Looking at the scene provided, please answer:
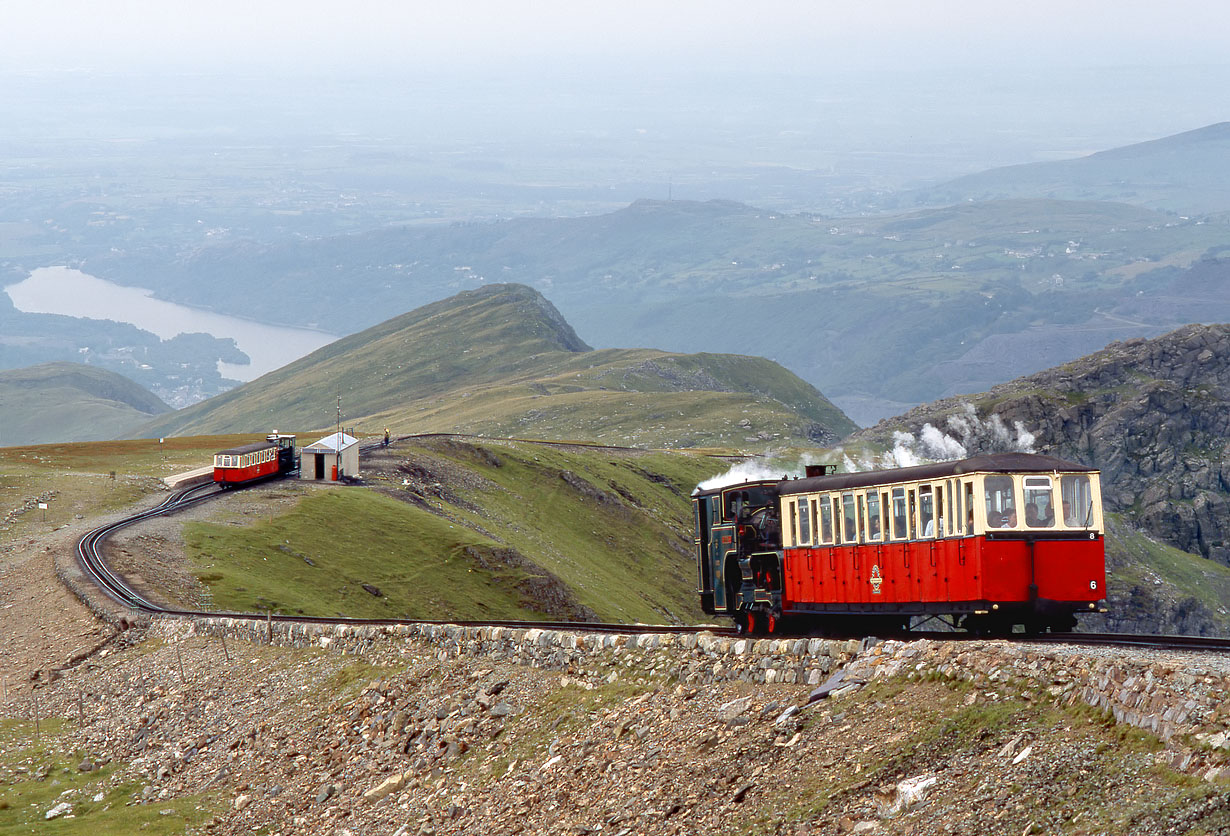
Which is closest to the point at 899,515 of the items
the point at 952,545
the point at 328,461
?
the point at 952,545

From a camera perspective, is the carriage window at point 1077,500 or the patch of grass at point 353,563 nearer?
the carriage window at point 1077,500

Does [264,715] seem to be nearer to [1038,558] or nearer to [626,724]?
[626,724]

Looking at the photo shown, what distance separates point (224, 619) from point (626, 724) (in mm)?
26662

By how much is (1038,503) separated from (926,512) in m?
2.85

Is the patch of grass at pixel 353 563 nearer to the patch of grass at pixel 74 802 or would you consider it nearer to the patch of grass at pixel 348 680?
the patch of grass at pixel 74 802

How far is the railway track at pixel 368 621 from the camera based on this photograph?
2834cm

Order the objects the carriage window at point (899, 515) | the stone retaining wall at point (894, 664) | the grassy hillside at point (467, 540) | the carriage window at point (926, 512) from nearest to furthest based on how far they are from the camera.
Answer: the stone retaining wall at point (894, 664) < the carriage window at point (926, 512) < the carriage window at point (899, 515) < the grassy hillside at point (467, 540)

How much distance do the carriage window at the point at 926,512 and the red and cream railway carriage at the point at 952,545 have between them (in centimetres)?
3

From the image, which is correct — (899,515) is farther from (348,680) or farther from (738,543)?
(348,680)

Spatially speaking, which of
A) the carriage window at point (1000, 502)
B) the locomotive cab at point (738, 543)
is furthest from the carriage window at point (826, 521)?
the carriage window at point (1000, 502)

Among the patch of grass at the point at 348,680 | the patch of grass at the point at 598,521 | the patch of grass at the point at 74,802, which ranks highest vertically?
the patch of grass at the point at 348,680

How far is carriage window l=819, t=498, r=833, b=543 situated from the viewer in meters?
37.8

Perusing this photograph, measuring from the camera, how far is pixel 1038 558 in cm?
3192

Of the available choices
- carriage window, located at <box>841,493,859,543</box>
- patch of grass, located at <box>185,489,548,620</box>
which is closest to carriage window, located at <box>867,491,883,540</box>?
carriage window, located at <box>841,493,859,543</box>
